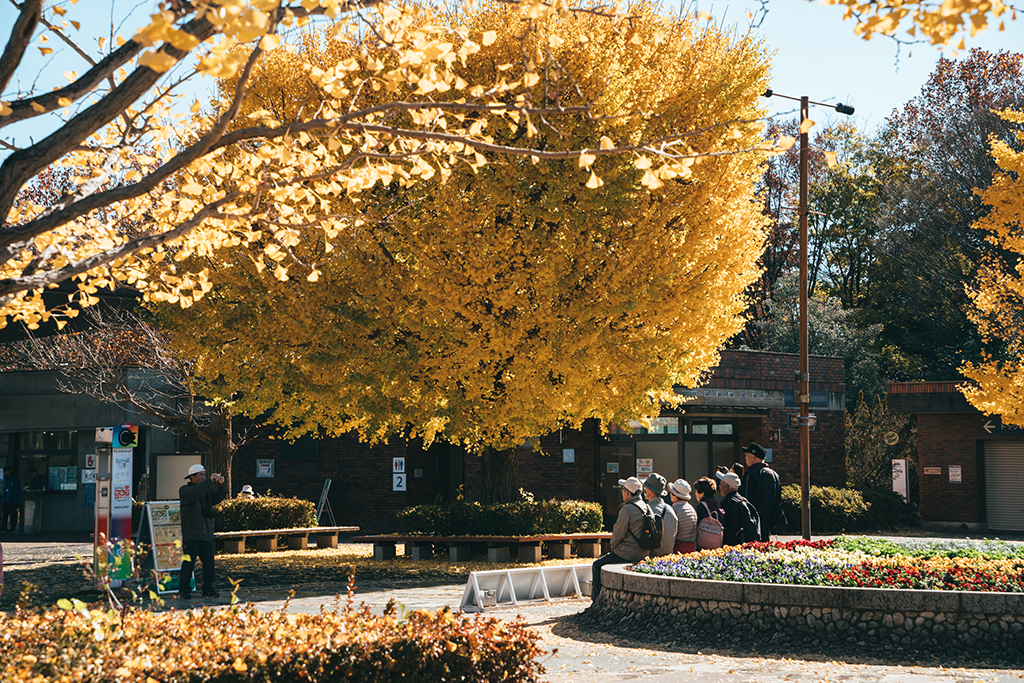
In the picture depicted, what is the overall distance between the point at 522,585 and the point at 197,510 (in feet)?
14.5

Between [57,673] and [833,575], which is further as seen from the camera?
[833,575]

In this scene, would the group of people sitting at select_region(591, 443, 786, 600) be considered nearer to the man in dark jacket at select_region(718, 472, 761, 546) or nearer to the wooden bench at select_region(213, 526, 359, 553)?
the man in dark jacket at select_region(718, 472, 761, 546)

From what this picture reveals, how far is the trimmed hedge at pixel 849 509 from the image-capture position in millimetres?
25609

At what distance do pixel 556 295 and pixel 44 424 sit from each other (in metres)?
19.5

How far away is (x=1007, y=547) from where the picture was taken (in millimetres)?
13297

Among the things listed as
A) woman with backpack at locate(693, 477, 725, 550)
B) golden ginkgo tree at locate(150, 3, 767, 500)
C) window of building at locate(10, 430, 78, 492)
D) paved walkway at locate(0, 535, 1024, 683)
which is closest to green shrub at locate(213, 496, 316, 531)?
golden ginkgo tree at locate(150, 3, 767, 500)

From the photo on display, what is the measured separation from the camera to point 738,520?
1313 cm

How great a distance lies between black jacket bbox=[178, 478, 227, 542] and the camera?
13508mm

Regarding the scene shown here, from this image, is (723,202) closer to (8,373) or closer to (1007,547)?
→ (1007,547)

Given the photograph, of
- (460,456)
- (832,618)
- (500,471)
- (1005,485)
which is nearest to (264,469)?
(460,456)

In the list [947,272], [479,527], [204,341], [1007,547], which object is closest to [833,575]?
[1007,547]

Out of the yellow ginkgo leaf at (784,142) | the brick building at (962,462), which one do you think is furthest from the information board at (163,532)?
the brick building at (962,462)

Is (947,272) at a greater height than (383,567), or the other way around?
(947,272)

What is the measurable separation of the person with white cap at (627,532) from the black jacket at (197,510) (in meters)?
5.21
